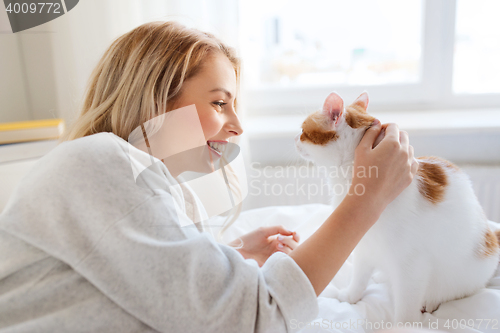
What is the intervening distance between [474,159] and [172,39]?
1.38m

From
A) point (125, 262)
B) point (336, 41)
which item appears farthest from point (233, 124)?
point (336, 41)

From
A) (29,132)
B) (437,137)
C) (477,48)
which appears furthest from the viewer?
(477,48)

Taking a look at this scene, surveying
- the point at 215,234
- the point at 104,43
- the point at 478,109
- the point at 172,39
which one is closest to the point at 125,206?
the point at 172,39

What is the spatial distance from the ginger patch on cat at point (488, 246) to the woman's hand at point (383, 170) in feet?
0.81

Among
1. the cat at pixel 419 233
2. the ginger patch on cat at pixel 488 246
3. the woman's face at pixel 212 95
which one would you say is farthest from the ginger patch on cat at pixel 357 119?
the ginger patch on cat at pixel 488 246

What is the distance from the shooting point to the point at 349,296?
32.0 inches

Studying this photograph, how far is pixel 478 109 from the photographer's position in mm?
1718

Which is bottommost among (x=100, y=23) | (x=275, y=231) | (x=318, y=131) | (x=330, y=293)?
(x=330, y=293)

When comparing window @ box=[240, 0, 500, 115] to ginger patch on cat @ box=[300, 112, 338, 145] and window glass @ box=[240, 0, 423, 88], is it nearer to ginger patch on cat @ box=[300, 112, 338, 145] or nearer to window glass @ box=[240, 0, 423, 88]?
window glass @ box=[240, 0, 423, 88]

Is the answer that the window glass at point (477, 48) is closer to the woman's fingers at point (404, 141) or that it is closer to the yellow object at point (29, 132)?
the woman's fingers at point (404, 141)

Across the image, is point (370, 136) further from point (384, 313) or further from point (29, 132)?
point (29, 132)

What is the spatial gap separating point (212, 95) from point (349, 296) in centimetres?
56

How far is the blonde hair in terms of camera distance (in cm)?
73

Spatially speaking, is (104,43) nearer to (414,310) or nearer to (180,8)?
(180,8)
